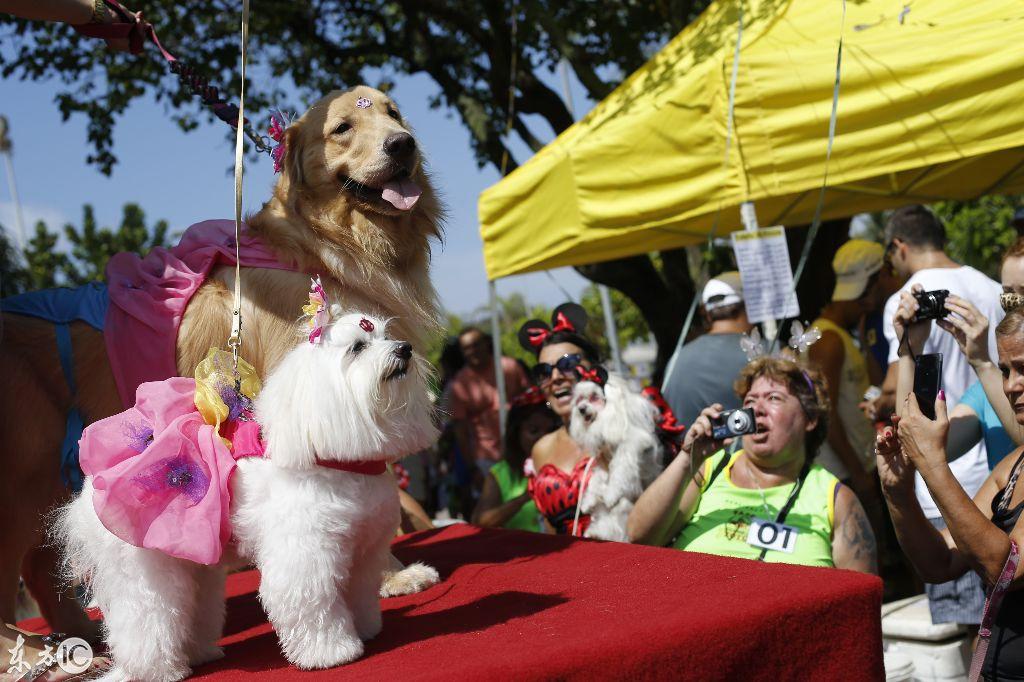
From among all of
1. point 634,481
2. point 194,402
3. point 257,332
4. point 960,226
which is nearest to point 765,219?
point 634,481

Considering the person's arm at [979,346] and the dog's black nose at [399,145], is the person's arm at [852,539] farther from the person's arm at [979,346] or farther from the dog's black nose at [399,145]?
the dog's black nose at [399,145]

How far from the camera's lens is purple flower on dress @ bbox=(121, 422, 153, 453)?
1956 mm

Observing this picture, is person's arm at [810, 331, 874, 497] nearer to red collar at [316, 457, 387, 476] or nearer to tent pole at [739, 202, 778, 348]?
tent pole at [739, 202, 778, 348]

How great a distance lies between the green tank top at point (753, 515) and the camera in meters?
3.04

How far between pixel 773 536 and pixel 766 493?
20 centimetres

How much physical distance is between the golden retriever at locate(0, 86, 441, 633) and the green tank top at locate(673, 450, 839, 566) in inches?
48.9

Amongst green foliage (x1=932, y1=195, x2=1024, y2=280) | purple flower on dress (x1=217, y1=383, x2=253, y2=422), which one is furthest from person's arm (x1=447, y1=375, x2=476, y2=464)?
green foliage (x1=932, y1=195, x2=1024, y2=280)

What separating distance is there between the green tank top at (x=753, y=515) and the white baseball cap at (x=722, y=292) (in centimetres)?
165

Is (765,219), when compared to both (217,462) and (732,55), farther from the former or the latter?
(217,462)

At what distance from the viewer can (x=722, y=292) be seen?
5.06 m

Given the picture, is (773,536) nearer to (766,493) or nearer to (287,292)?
(766,493)

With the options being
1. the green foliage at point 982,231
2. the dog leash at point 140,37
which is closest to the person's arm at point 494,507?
the dog leash at point 140,37

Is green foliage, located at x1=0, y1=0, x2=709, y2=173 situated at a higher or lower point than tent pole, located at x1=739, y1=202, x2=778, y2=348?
higher

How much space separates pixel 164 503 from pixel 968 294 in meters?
3.71
